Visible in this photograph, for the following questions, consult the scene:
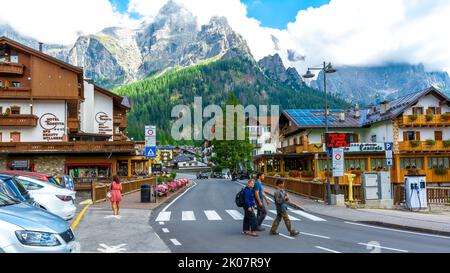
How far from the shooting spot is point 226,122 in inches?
3243

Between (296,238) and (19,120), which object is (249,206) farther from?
(19,120)

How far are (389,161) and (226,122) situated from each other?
56273 mm

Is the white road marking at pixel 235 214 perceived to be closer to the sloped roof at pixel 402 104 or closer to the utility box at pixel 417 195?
the utility box at pixel 417 195

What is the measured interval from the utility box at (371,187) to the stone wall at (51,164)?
3052 centimetres

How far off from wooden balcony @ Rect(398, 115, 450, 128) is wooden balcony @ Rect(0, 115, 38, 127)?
131ft

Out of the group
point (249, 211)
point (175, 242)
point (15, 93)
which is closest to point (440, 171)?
point (249, 211)

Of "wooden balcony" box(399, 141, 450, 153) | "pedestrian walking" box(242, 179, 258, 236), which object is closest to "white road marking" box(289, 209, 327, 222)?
"pedestrian walking" box(242, 179, 258, 236)

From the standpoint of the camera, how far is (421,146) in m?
50.7

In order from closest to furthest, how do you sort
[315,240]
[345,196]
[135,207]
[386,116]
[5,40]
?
1. [315,240]
2. [135,207]
3. [345,196]
4. [5,40]
5. [386,116]

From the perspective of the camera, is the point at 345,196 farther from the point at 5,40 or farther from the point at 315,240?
the point at 5,40

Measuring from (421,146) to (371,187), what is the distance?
3062 centimetres

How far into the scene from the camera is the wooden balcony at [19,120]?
4247 cm

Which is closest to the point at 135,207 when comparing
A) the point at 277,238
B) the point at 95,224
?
the point at 95,224

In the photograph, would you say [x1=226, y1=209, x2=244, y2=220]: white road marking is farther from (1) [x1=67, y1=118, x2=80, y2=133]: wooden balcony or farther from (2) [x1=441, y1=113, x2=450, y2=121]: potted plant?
(2) [x1=441, y1=113, x2=450, y2=121]: potted plant
